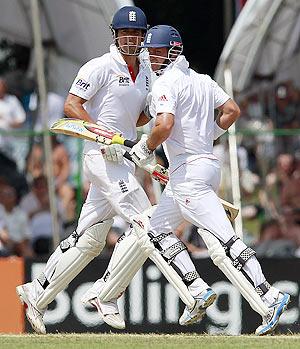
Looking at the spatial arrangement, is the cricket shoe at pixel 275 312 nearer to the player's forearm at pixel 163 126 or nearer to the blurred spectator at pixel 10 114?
the player's forearm at pixel 163 126

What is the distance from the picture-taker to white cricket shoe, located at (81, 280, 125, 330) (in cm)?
989

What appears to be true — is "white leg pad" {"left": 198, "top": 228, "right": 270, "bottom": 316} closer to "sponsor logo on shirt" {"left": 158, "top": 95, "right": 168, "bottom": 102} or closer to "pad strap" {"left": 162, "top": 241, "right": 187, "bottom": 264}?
"pad strap" {"left": 162, "top": 241, "right": 187, "bottom": 264}

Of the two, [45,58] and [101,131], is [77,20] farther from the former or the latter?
[101,131]

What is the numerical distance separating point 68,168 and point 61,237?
0.66 meters

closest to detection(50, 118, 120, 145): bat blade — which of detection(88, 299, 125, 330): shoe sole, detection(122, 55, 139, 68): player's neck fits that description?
detection(122, 55, 139, 68): player's neck

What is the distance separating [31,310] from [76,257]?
49cm

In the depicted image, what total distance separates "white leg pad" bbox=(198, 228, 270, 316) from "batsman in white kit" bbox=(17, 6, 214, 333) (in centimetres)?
57

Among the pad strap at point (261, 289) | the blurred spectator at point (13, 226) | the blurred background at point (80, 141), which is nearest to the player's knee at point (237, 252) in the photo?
the pad strap at point (261, 289)

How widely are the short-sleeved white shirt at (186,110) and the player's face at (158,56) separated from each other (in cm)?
8

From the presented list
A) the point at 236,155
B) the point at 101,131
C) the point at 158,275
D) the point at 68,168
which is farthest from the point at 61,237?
the point at 101,131

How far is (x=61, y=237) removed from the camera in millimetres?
13305

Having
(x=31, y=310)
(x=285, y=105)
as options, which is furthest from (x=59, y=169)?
(x=31, y=310)

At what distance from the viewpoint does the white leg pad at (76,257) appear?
32.8ft

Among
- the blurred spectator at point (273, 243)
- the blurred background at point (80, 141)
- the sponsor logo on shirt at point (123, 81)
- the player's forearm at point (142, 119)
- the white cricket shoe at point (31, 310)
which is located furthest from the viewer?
the blurred background at point (80, 141)
